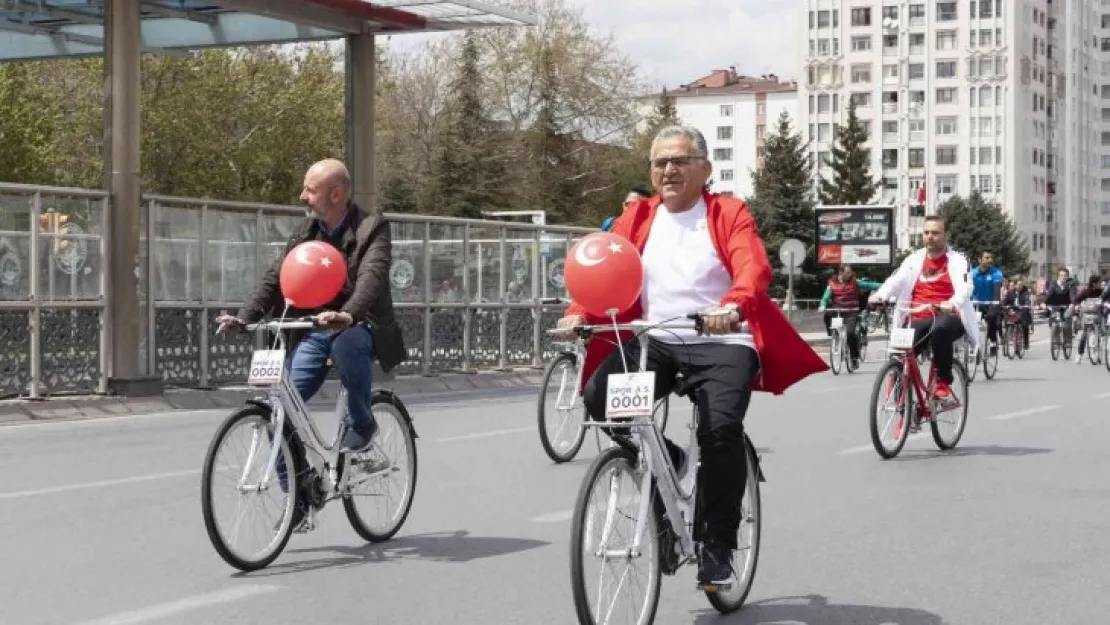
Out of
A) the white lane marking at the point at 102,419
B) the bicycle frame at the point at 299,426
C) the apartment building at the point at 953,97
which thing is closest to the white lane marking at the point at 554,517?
the bicycle frame at the point at 299,426

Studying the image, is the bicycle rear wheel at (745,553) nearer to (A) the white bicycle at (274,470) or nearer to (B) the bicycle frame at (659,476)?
(B) the bicycle frame at (659,476)

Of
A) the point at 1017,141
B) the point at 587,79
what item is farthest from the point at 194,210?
the point at 1017,141

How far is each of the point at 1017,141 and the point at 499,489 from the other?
480ft

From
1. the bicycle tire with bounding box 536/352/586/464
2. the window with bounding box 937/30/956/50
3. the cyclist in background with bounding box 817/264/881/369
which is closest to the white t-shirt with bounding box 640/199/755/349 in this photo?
the bicycle tire with bounding box 536/352/586/464

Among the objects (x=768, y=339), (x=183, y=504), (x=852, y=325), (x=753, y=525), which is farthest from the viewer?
(x=852, y=325)

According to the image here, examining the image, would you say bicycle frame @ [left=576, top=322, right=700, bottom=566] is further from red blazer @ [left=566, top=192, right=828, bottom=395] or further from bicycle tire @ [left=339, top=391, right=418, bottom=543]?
bicycle tire @ [left=339, top=391, right=418, bottom=543]

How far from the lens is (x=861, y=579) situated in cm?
793

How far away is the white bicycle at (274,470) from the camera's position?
7.73m

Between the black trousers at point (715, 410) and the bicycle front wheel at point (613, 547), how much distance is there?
43 cm

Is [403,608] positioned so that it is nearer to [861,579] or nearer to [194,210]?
[861,579]

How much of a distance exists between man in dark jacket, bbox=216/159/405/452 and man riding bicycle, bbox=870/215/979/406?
622 centimetres

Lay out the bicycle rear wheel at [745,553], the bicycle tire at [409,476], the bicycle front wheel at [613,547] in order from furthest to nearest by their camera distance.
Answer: the bicycle tire at [409,476] < the bicycle rear wheel at [745,553] < the bicycle front wheel at [613,547]

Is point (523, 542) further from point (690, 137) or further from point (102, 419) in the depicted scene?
point (102, 419)

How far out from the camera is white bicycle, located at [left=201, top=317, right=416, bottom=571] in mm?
7730
